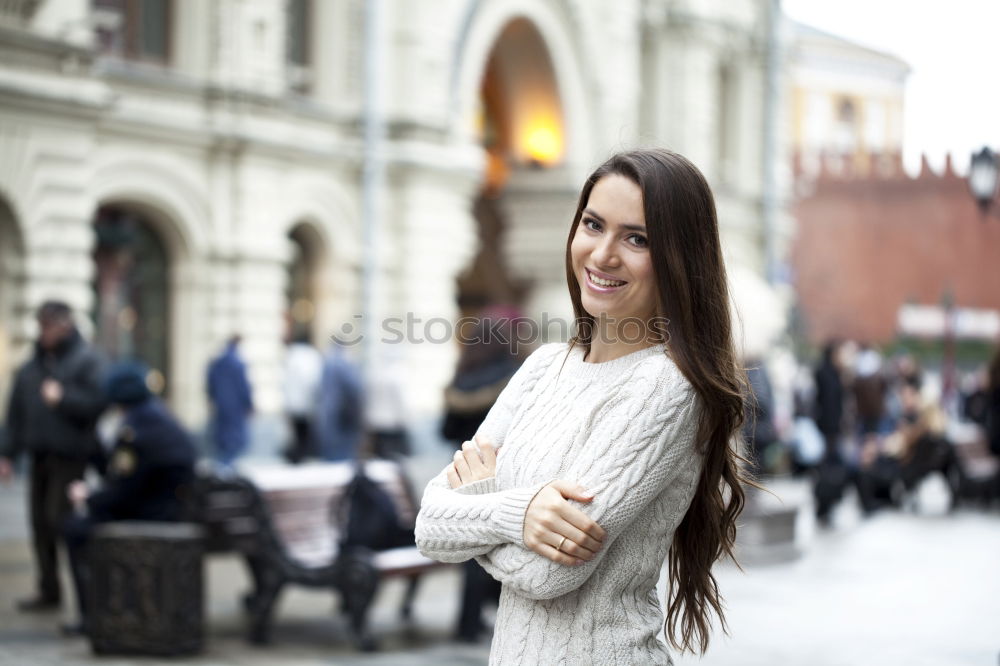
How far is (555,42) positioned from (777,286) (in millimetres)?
8055

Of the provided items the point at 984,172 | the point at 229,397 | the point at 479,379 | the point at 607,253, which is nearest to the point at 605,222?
the point at 607,253

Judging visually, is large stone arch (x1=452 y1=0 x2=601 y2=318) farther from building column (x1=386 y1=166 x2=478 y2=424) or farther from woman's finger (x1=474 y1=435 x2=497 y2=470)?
woman's finger (x1=474 y1=435 x2=497 y2=470)

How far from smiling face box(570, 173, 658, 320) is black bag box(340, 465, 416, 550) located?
5190 mm

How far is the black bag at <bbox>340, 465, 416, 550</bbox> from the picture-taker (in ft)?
25.2

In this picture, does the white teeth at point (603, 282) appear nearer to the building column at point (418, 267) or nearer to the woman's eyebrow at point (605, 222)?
the woman's eyebrow at point (605, 222)

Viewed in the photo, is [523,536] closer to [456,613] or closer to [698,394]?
[698,394]

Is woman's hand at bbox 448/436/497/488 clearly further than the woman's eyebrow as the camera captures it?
Yes

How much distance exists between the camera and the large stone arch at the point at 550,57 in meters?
22.9

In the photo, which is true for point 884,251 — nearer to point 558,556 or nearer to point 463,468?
point 463,468

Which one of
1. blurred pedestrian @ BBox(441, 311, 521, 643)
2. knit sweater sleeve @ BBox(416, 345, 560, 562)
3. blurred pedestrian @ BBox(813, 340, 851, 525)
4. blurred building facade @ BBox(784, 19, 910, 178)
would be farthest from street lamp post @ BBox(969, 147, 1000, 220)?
blurred building facade @ BBox(784, 19, 910, 178)

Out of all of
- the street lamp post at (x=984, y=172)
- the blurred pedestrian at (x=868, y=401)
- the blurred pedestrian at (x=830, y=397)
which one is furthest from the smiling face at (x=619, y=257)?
the blurred pedestrian at (x=868, y=401)

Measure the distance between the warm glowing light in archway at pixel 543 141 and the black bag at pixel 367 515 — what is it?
19.0 m

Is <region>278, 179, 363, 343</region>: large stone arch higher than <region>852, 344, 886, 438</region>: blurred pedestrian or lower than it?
higher

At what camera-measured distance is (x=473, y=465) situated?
9.02 feet
